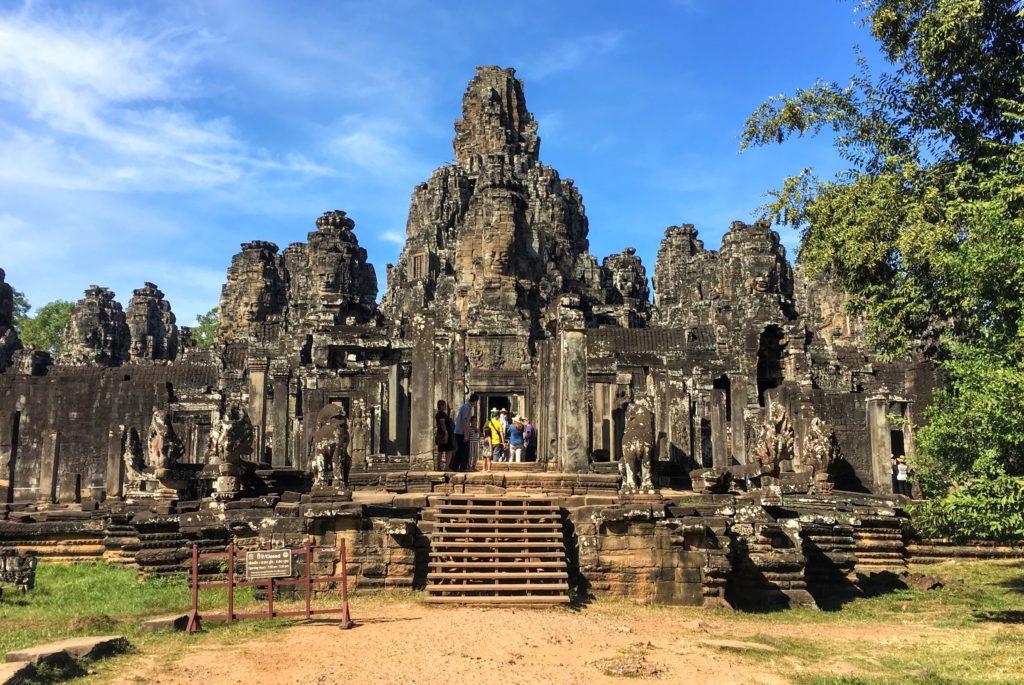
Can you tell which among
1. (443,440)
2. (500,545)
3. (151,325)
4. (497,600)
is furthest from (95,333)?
(497,600)

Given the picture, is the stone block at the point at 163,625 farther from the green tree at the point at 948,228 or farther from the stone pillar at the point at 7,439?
the stone pillar at the point at 7,439

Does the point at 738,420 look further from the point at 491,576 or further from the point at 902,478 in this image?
the point at 491,576

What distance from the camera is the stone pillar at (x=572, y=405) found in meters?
15.7

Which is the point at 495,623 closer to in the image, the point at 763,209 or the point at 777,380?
the point at 763,209

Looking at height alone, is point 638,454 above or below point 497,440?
below

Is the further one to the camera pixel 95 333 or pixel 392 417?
pixel 95 333

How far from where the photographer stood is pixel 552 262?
4578cm

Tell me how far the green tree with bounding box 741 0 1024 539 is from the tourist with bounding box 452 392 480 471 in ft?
24.2

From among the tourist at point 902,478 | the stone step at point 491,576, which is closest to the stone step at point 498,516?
the stone step at point 491,576

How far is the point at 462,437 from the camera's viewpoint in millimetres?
18922

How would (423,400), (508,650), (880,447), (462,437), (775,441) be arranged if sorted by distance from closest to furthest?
(508,650), (775,441), (423,400), (462,437), (880,447)

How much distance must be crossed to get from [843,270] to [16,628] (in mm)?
14259

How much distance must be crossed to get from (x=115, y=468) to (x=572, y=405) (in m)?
13.8

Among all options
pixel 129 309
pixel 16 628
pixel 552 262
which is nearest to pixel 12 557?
pixel 16 628
